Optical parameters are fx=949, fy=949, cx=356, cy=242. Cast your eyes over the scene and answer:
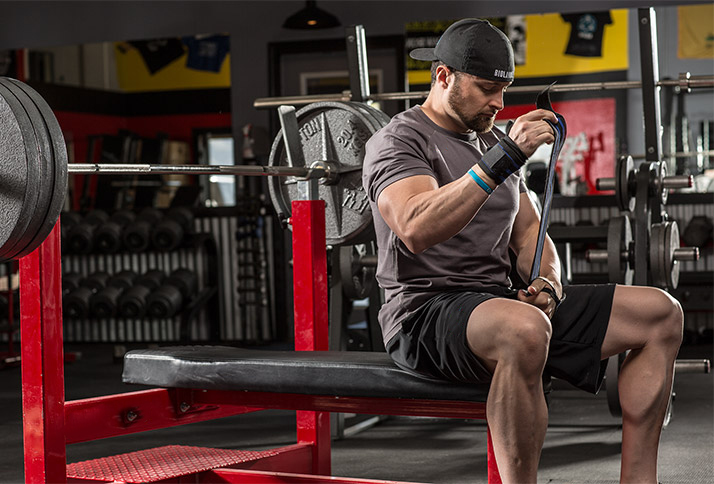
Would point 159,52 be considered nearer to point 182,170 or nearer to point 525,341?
point 182,170

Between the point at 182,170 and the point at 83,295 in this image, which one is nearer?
the point at 182,170

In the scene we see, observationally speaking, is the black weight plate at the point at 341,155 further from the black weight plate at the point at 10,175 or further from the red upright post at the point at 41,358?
the black weight plate at the point at 10,175

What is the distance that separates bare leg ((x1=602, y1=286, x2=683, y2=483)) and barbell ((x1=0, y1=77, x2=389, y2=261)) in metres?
0.95

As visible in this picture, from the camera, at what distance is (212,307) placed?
6.93 metres

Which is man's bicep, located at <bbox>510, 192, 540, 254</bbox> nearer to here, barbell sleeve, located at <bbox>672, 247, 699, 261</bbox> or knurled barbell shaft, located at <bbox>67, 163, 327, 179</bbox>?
knurled barbell shaft, located at <bbox>67, 163, 327, 179</bbox>

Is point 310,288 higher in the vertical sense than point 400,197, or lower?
lower

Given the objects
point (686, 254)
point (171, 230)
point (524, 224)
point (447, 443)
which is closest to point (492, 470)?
point (524, 224)

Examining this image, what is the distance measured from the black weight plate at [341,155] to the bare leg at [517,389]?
109 cm

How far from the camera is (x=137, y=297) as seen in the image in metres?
6.41

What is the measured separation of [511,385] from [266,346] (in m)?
4.90

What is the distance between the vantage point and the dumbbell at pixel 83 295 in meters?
6.54

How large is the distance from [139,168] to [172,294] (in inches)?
171

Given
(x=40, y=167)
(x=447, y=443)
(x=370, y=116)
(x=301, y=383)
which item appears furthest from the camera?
(x=447, y=443)

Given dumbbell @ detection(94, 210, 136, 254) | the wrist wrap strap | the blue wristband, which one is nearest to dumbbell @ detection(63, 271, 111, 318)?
dumbbell @ detection(94, 210, 136, 254)
